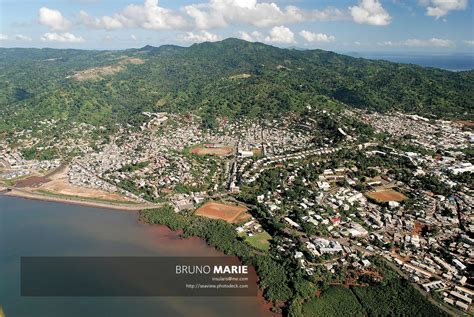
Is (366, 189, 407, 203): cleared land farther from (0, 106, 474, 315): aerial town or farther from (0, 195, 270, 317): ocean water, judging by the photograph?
(0, 195, 270, 317): ocean water

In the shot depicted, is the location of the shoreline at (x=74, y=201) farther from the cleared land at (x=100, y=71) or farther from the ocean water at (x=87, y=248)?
the cleared land at (x=100, y=71)

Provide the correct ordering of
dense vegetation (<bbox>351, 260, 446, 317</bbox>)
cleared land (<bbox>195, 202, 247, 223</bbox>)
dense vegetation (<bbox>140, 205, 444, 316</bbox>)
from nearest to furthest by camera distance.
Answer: dense vegetation (<bbox>351, 260, 446, 317</bbox>), dense vegetation (<bbox>140, 205, 444, 316</bbox>), cleared land (<bbox>195, 202, 247, 223</bbox>)

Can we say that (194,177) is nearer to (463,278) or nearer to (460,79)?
(463,278)

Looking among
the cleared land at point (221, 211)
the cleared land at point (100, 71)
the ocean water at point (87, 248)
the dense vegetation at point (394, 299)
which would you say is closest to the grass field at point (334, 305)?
the dense vegetation at point (394, 299)

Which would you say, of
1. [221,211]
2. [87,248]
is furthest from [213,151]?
[87,248]

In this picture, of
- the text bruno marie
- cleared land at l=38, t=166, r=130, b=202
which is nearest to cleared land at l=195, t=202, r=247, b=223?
the text bruno marie

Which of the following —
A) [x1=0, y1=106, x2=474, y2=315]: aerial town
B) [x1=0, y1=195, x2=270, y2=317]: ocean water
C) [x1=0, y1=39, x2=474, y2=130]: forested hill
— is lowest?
[x1=0, y1=195, x2=270, y2=317]: ocean water
